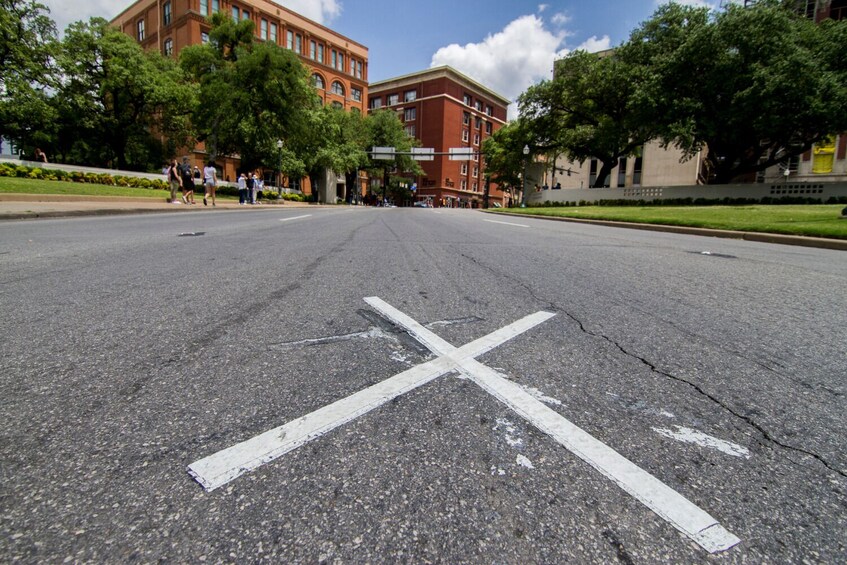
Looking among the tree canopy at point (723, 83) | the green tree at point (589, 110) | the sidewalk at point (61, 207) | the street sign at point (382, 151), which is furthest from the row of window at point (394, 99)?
the sidewalk at point (61, 207)

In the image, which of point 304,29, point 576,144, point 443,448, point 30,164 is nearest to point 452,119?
point 304,29

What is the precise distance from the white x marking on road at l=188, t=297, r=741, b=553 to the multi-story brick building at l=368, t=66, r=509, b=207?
79.1 meters

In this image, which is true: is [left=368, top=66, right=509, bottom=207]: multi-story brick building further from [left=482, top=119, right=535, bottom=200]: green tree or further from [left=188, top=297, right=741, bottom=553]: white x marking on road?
[left=188, top=297, right=741, bottom=553]: white x marking on road

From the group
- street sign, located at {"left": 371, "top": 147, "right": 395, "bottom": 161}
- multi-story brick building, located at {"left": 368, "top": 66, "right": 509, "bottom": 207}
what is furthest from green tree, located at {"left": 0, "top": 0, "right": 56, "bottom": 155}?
multi-story brick building, located at {"left": 368, "top": 66, "right": 509, "bottom": 207}

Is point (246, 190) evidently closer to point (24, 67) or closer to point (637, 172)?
point (24, 67)

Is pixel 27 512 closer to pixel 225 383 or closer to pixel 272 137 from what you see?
pixel 225 383

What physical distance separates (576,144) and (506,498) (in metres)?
41.5

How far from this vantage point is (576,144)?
3838 centimetres

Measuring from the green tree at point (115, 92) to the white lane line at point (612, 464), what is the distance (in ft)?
143

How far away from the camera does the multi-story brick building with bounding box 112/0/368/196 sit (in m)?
49.8

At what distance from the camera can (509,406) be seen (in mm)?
1848

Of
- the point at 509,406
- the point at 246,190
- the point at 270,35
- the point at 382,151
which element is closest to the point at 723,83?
the point at 382,151

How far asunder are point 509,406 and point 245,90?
130 feet

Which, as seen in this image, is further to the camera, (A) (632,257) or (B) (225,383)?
(A) (632,257)
